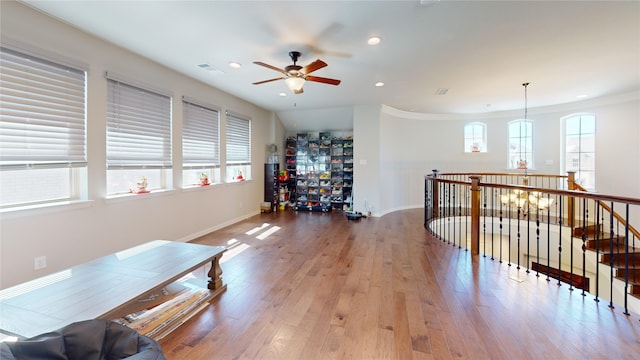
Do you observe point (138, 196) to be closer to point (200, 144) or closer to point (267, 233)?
point (200, 144)

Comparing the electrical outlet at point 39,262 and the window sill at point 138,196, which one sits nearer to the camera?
the electrical outlet at point 39,262

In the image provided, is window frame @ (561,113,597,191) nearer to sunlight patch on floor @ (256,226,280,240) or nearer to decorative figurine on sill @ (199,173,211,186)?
sunlight patch on floor @ (256,226,280,240)

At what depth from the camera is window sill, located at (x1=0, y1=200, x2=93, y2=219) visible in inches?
93.6

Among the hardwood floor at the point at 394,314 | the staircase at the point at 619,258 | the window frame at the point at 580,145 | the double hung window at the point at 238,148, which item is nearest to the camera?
the hardwood floor at the point at 394,314

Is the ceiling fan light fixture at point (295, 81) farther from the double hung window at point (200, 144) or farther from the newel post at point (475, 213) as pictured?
the newel post at point (475, 213)

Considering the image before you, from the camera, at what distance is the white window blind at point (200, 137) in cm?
435

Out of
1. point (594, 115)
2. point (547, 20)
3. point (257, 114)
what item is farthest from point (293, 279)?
point (594, 115)

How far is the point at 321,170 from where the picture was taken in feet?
24.1

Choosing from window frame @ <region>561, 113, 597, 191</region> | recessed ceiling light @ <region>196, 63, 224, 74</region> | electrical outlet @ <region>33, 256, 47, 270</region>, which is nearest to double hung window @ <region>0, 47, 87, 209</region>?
electrical outlet @ <region>33, 256, 47, 270</region>

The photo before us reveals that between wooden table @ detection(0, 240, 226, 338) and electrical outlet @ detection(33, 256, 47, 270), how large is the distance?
97 centimetres

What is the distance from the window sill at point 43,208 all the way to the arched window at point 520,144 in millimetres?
9053

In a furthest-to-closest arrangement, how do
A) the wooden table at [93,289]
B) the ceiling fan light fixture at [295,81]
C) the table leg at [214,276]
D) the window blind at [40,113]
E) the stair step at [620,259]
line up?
the stair step at [620,259] → the ceiling fan light fixture at [295,81] → the table leg at [214,276] → the window blind at [40,113] → the wooden table at [93,289]

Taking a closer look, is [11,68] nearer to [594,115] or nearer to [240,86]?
[240,86]

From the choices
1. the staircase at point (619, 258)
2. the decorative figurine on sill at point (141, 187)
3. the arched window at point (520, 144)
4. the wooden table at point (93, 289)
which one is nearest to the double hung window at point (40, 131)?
the decorative figurine on sill at point (141, 187)
